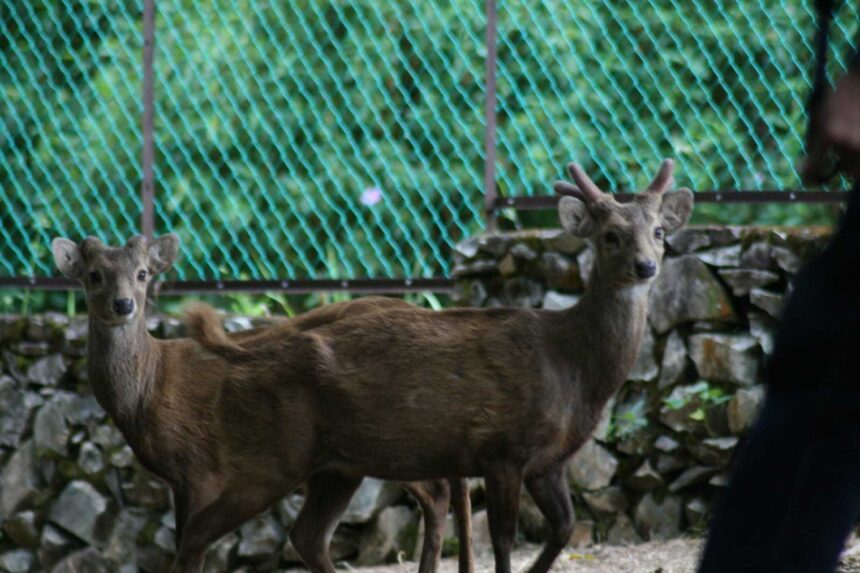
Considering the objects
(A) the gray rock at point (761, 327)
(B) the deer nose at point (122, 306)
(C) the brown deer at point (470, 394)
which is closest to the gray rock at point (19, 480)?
(B) the deer nose at point (122, 306)

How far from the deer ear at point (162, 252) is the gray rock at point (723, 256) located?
229cm

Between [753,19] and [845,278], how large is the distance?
467 cm

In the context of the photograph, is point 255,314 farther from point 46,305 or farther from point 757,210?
point 757,210

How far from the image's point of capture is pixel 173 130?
25.0ft

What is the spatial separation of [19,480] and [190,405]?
2.42 meters

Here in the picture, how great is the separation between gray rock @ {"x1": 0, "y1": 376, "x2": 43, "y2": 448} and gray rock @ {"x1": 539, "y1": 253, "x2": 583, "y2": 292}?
8.84 ft

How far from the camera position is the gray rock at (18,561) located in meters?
7.62

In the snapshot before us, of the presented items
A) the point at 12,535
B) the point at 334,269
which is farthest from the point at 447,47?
the point at 12,535

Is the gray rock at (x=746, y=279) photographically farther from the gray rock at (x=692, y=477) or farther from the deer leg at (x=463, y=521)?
the deer leg at (x=463, y=521)

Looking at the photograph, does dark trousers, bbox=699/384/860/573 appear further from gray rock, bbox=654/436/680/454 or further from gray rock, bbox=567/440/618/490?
gray rock, bbox=567/440/618/490

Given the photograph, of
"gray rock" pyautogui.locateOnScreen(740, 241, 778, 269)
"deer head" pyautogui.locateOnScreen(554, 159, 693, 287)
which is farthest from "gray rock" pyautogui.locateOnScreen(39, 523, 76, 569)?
"gray rock" pyautogui.locateOnScreen(740, 241, 778, 269)

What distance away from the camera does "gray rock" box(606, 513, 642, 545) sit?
21.9ft

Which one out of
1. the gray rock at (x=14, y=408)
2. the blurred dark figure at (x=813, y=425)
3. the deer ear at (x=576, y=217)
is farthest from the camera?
the gray rock at (x=14, y=408)

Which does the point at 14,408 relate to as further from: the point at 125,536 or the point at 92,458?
the point at 125,536
